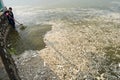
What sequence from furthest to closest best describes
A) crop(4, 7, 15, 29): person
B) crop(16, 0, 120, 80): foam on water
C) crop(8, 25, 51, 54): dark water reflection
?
crop(4, 7, 15, 29): person
crop(8, 25, 51, 54): dark water reflection
crop(16, 0, 120, 80): foam on water

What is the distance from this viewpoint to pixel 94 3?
3225 centimetres

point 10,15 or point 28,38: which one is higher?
point 10,15

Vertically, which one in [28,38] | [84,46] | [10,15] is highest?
[10,15]

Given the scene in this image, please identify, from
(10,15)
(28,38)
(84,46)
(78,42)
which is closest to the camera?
(84,46)

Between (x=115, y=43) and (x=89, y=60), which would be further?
(x=115, y=43)

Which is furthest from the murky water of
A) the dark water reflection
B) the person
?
the person

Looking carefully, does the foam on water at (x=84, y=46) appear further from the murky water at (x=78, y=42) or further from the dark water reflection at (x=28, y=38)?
the dark water reflection at (x=28, y=38)

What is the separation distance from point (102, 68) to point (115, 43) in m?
3.99

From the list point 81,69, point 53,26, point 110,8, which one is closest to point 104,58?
point 81,69

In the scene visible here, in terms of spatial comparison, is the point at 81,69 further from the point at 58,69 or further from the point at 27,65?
the point at 27,65

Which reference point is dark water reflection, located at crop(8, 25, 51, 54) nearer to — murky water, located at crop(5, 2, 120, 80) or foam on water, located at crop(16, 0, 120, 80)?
murky water, located at crop(5, 2, 120, 80)

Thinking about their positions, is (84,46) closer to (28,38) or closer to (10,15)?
(28,38)

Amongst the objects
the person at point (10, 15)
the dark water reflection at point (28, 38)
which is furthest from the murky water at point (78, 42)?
the person at point (10, 15)

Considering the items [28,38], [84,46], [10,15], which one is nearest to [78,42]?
[84,46]
